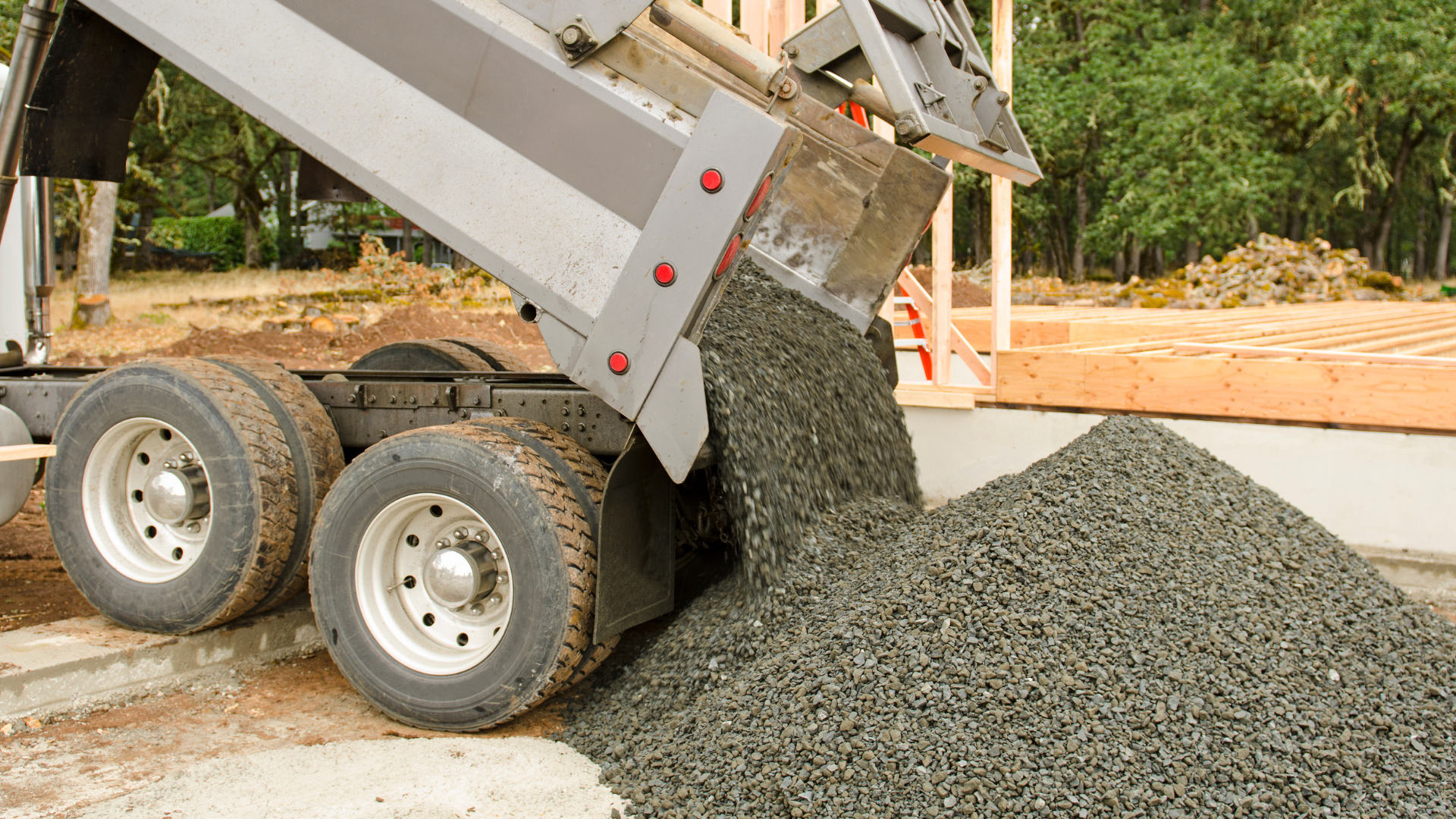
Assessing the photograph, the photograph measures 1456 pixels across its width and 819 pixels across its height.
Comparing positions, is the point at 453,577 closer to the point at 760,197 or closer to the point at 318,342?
the point at 760,197

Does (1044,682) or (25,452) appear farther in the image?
(25,452)

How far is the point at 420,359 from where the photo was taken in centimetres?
558

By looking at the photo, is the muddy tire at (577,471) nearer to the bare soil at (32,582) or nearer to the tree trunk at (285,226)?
the bare soil at (32,582)

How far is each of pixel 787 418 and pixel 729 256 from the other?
99 centimetres

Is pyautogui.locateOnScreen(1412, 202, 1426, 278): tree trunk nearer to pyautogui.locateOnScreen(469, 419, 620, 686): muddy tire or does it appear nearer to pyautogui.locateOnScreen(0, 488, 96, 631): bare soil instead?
pyautogui.locateOnScreen(469, 419, 620, 686): muddy tire

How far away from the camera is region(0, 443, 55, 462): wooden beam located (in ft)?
12.7

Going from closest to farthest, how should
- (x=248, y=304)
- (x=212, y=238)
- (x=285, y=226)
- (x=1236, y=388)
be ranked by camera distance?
(x=1236, y=388)
(x=248, y=304)
(x=285, y=226)
(x=212, y=238)

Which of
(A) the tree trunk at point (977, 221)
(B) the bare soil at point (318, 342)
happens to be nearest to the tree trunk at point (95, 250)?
(B) the bare soil at point (318, 342)

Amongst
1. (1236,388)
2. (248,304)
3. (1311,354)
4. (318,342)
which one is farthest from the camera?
(248,304)

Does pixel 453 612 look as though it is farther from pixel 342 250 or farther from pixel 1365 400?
pixel 342 250

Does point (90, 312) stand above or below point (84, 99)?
below

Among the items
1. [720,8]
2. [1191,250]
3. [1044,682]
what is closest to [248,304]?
[720,8]

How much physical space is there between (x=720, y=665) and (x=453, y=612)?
2.98 ft

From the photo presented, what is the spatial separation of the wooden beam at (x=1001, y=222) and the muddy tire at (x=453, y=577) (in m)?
4.01
